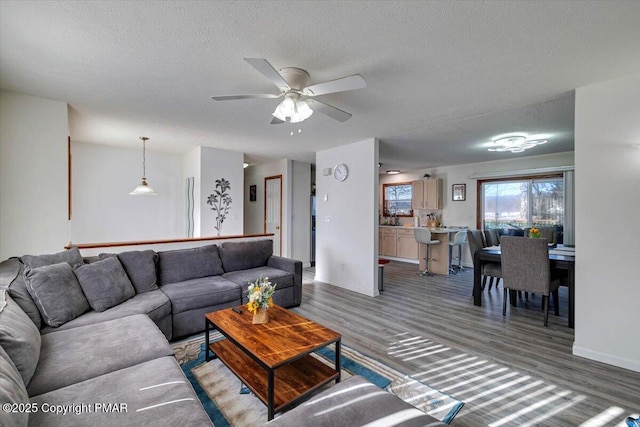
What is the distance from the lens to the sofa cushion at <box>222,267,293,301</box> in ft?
11.3

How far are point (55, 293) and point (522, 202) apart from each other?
744cm

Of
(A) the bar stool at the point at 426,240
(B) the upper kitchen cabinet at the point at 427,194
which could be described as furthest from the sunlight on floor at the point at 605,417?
(B) the upper kitchen cabinet at the point at 427,194

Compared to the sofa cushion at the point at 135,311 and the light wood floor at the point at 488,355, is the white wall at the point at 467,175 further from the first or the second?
the sofa cushion at the point at 135,311

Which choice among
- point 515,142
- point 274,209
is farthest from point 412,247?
point 274,209

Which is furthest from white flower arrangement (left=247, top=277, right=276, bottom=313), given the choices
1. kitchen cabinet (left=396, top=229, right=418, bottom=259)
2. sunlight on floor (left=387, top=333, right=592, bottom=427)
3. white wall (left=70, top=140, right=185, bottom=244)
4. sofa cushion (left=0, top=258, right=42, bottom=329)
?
kitchen cabinet (left=396, top=229, right=418, bottom=259)

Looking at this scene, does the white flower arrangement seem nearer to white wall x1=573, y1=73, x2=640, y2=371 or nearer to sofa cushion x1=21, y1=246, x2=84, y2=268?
sofa cushion x1=21, y1=246, x2=84, y2=268

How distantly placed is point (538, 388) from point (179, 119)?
4398 millimetres

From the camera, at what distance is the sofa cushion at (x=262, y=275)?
345 centimetres

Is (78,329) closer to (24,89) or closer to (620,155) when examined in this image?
(24,89)

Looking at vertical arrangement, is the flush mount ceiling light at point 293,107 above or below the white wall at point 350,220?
above

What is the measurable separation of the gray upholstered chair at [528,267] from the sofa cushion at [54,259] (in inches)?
185

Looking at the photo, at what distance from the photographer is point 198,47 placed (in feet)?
6.34

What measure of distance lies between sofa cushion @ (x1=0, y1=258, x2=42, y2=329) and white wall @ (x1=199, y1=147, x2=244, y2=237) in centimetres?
278

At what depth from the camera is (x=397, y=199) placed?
26.7 feet
